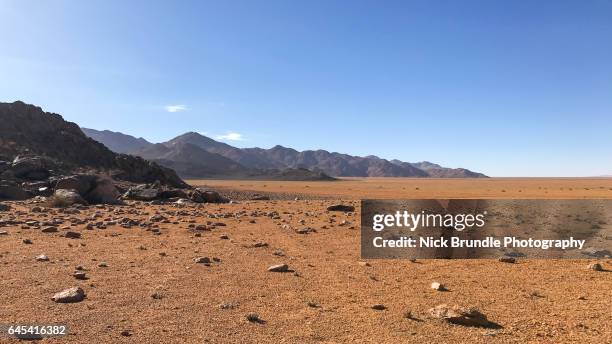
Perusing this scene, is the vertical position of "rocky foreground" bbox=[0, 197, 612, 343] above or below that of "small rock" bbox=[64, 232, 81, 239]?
below

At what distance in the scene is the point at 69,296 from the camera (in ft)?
26.3

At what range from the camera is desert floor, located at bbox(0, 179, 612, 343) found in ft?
22.8

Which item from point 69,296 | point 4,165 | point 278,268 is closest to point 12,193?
point 4,165

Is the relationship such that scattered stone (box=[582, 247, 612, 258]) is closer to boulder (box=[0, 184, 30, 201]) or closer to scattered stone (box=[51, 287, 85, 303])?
scattered stone (box=[51, 287, 85, 303])

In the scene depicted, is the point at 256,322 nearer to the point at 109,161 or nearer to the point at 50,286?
the point at 50,286

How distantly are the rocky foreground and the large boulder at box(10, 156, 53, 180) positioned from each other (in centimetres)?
2193

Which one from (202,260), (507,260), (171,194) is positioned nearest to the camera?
(202,260)

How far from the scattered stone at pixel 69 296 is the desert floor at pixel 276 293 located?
123 millimetres

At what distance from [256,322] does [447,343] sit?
2893 mm

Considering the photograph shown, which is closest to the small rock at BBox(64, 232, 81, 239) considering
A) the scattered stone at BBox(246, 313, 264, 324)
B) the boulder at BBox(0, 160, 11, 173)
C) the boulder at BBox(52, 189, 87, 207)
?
the scattered stone at BBox(246, 313, 264, 324)

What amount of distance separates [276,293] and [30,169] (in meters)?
33.7

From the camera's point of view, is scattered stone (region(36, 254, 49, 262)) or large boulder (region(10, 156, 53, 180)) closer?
scattered stone (region(36, 254, 49, 262))

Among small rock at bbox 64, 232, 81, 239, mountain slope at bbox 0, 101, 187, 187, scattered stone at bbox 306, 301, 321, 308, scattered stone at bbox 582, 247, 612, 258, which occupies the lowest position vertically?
scattered stone at bbox 306, 301, 321, 308

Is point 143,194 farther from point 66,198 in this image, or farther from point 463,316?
point 463,316
